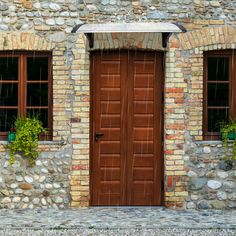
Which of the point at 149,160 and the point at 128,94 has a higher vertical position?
the point at 128,94

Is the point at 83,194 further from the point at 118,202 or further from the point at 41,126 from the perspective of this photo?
the point at 41,126

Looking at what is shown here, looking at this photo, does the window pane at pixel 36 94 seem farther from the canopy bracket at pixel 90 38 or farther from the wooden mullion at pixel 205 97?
the wooden mullion at pixel 205 97

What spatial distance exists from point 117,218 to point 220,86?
2953 millimetres

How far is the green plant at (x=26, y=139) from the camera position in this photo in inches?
429

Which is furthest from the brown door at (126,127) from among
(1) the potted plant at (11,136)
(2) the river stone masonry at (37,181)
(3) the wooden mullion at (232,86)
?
(1) the potted plant at (11,136)

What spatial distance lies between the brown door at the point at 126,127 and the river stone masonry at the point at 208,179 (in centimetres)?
58

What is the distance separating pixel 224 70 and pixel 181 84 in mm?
808

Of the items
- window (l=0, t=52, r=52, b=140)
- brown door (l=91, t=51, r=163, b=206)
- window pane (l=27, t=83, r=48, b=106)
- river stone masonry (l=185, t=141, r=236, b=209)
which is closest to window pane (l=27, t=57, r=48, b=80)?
window (l=0, t=52, r=52, b=140)

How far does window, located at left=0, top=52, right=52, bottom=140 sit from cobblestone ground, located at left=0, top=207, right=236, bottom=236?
4.99 feet

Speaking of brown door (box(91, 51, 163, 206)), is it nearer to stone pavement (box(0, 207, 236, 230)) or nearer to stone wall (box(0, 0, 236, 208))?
stone wall (box(0, 0, 236, 208))

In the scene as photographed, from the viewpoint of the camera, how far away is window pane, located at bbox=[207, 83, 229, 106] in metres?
11.2

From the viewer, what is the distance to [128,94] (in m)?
11.2

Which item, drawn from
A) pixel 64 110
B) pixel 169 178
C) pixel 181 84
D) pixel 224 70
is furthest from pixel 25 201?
pixel 224 70

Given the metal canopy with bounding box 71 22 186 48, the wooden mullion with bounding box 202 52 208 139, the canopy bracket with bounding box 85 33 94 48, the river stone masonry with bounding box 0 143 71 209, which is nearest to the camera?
the metal canopy with bounding box 71 22 186 48
